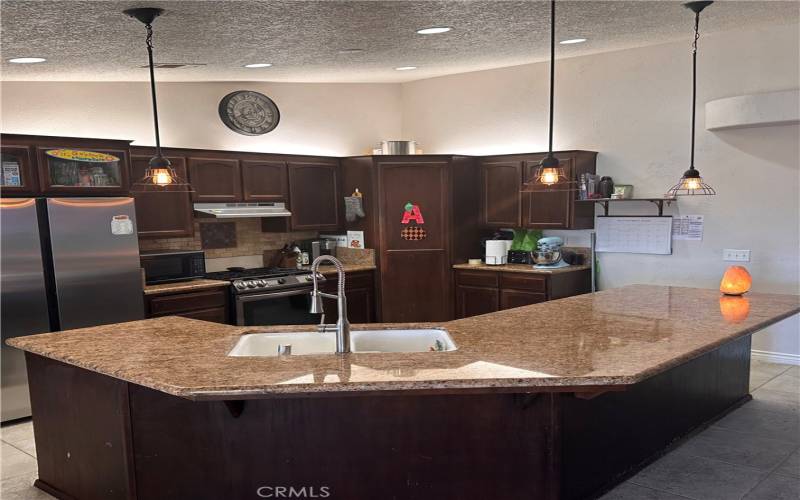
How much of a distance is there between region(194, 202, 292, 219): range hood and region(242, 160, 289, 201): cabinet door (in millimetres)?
67

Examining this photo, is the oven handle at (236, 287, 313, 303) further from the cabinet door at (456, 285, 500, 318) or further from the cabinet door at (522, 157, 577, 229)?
the cabinet door at (522, 157, 577, 229)

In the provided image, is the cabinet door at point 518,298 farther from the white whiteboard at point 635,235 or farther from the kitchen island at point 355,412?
the kitchen island at point 355,412

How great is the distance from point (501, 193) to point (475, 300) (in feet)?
3.67

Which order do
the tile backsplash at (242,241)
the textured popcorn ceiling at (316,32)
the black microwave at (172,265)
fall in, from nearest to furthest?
the textured popcorn ceiling at (316,32)
the black microwave at (172,265)
the tile backsplash at (242,241)

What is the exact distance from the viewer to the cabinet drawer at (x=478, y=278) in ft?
19.8

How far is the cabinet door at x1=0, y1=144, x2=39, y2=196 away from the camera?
414 centimetres

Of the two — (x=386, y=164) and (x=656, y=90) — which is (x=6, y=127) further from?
(x=656, y=90)

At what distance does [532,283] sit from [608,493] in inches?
113

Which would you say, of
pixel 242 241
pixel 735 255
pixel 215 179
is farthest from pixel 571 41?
pixel 242 241

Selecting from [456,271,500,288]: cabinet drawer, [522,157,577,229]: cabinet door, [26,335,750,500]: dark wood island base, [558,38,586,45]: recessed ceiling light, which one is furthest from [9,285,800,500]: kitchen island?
[456,271,500,288]: cabinet drawer

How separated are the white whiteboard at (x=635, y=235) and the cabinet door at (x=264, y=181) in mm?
3094

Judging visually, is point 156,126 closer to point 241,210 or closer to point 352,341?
point 352,341

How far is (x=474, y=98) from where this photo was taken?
6.72 m

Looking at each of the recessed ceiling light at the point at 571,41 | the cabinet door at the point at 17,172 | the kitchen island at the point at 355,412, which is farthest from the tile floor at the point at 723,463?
the recessed ceiling light at the point at 571,41
